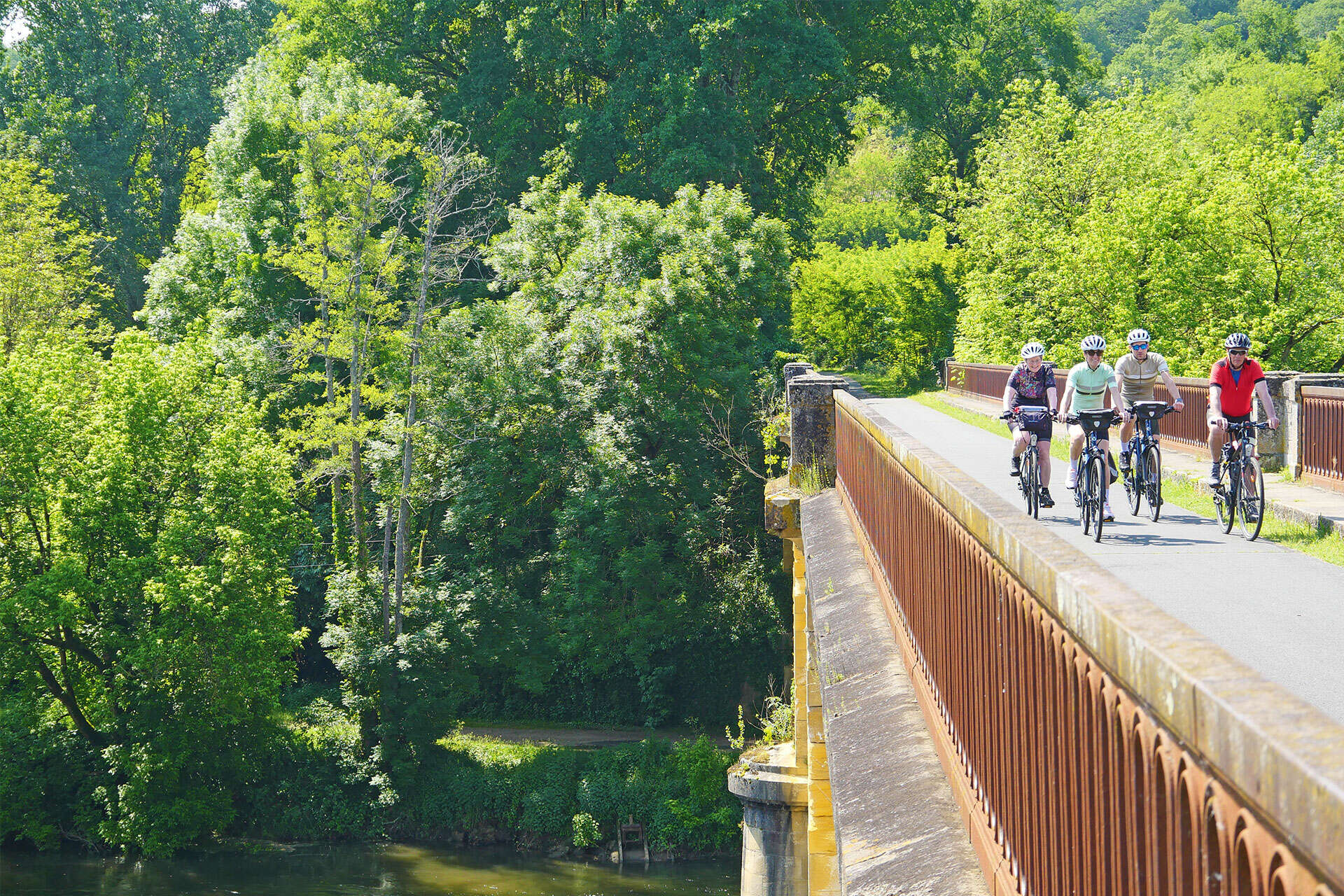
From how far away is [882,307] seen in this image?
49.0 metres

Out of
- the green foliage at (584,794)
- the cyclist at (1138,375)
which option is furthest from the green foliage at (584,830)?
the cyclist at (1138,375)

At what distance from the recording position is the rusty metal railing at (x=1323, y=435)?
14367mm

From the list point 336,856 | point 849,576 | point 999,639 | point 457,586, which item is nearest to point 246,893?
point 336,856

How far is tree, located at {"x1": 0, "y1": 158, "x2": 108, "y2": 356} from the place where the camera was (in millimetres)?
40719

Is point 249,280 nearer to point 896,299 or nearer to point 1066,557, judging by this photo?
point 896,299

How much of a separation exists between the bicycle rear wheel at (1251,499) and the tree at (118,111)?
4404 centimetres

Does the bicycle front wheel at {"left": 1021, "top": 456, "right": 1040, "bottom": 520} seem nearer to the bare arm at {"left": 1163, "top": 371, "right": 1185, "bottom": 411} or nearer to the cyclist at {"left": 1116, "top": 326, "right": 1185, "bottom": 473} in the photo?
the cyclist at {"left": 1116, "top": 326, "right": 1185, "bottom": 473}

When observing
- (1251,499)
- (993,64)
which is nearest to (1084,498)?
(1251,499)

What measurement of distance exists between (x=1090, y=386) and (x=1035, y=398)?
0.51m

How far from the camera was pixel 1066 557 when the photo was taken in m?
3.09

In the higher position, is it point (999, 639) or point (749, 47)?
point (749, 47)

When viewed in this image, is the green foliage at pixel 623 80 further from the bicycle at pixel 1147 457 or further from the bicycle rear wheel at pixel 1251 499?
the bicycle rear wheel at pixel 1251 499

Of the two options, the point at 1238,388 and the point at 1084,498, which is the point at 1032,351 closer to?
the point at 1084,498

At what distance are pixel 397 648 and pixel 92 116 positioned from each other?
101ft
